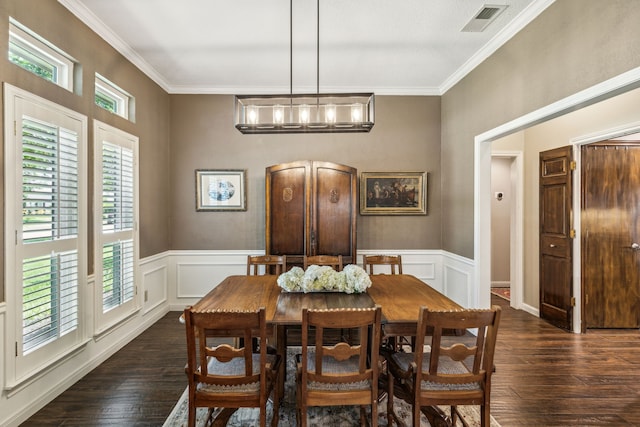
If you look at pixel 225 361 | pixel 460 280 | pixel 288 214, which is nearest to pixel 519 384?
pixel 460 280

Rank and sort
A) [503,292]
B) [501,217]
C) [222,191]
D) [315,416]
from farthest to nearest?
[501,217] → [503,292] → [222,191] → [315,416]

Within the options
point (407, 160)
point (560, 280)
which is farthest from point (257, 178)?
point (560, 280)

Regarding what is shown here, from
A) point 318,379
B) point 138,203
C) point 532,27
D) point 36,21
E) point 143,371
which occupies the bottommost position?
point 143,371

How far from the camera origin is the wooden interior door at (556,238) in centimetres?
390

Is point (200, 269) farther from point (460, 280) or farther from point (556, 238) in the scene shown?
point (556, 238)

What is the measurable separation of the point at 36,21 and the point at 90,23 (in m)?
0.62

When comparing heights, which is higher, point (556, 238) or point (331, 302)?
point (556, 238)

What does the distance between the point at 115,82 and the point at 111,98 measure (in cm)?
22

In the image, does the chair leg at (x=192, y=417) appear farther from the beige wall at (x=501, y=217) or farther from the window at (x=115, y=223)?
the beige wall at (x=501, y=217)

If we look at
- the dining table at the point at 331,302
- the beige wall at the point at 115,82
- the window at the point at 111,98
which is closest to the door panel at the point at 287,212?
the dining table at the point at 331,302

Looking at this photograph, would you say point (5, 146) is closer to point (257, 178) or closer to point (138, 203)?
point (138, 203)

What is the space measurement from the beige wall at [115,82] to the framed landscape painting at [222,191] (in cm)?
45

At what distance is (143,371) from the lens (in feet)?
9.46

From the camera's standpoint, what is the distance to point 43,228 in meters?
2.34
